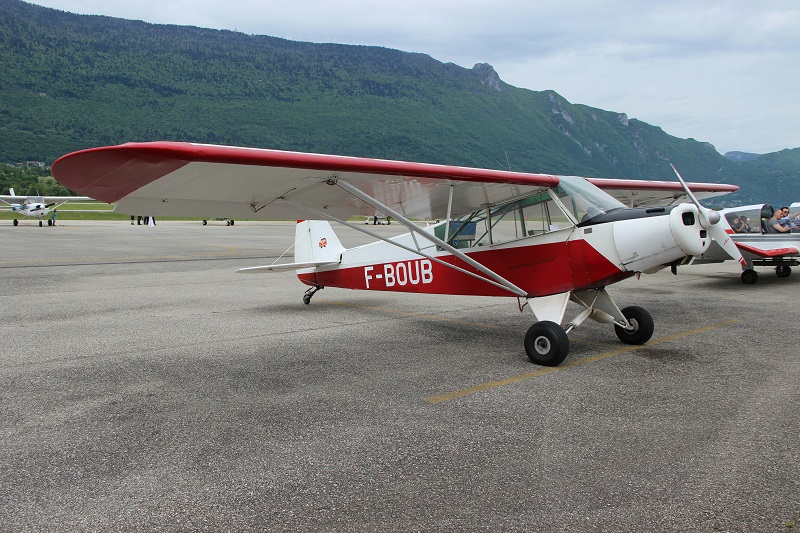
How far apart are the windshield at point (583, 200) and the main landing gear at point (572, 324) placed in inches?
36.5

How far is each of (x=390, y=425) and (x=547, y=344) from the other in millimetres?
2322

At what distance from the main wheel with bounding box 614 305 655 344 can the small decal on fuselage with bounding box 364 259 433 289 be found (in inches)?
97.0

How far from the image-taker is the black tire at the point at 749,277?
507 inches

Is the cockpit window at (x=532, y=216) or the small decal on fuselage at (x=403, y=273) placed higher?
the cockpit window at (x=532, y=216)

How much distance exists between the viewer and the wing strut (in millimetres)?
5535

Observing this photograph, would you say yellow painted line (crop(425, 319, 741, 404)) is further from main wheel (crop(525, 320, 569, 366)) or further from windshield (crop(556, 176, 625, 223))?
windshield (crop(556, 176, 625, 223))

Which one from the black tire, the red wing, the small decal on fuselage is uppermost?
the red wing

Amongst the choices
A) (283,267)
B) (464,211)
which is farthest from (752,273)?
(283,267)

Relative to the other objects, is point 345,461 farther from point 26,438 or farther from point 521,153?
point 521,153

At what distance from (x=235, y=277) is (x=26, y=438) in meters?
10.2

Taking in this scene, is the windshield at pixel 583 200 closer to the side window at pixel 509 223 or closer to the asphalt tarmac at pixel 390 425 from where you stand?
the side window at pixel 509 223

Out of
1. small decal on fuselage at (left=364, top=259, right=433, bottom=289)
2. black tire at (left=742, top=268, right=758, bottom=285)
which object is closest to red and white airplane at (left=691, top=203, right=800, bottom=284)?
black tire at (left=742, top=268, right=758, bottom=285)

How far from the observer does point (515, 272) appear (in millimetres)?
6680

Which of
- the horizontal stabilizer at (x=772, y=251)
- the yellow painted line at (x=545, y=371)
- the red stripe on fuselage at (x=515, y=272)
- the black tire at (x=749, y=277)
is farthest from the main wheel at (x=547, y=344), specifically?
the black tire at (x=749, y=277)
